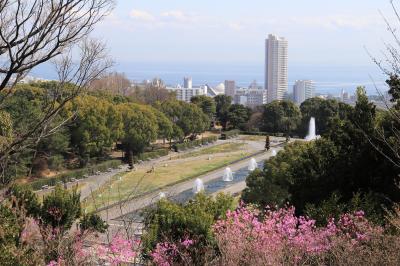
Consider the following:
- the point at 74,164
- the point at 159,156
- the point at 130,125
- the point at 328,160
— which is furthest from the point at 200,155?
the point at 328,160

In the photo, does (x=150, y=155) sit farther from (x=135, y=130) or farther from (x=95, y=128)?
(x=95, y=128)

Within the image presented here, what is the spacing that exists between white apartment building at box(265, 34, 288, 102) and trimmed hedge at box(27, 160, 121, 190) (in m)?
98.3

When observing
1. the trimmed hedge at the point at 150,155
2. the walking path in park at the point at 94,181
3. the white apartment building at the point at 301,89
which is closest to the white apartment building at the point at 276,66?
the white apartment building at the point at 301,89

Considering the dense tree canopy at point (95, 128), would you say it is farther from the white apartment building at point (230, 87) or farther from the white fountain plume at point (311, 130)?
the white apartment building at point (230, 87)

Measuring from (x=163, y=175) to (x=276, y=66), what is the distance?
10444 centimetres

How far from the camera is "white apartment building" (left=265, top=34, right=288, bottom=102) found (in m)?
124

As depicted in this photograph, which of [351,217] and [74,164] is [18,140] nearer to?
[351,217]

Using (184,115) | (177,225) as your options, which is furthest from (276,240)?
(184,115)

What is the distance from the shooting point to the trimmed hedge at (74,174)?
909 inches

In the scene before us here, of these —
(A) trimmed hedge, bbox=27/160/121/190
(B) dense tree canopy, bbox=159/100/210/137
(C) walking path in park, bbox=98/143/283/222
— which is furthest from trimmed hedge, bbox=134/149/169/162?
(C) walking path in park, bbox=98/143/283/222

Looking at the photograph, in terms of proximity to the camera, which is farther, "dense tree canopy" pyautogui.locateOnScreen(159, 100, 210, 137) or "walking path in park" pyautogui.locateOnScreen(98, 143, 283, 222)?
"dense tree canopy" pyautogui.locateOnScreen(159, 100, 210, 137)

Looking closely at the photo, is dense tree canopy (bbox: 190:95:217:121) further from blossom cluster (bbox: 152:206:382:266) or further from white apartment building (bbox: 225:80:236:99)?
white apartment building (bbox: 225:80:236:99)

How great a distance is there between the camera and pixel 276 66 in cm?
12662

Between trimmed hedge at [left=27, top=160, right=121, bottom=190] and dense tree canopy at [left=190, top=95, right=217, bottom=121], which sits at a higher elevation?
dense tree canopy at [left=190, top=95, right=217, bottom=121]
